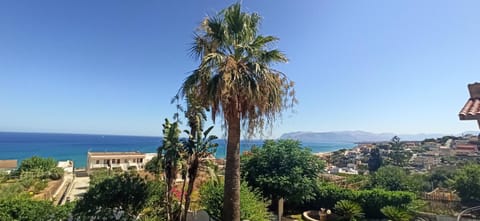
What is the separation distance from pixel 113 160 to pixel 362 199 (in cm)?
4418

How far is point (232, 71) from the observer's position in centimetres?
646

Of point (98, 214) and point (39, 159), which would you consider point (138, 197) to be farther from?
point (39, 159)

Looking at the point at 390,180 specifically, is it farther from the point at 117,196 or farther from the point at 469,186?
the point at 117,196

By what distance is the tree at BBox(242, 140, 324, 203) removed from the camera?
1317 cm

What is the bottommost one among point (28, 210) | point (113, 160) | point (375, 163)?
point (375, 163)

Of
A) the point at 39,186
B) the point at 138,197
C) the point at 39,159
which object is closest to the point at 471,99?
the point at 138,197

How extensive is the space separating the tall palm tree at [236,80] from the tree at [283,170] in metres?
6.00

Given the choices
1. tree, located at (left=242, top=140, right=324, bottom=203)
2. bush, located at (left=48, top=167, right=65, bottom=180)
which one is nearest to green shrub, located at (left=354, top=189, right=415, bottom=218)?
tree, located at (left=242, top=140, right=324, bottom=203)

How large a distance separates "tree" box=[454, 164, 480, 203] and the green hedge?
4.82 meters

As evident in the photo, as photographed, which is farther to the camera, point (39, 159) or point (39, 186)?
point (39, 159)

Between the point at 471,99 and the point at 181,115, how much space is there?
829 centimetres

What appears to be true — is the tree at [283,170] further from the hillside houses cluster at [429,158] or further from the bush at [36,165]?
the bush at [36,165]

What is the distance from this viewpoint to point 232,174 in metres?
7.08

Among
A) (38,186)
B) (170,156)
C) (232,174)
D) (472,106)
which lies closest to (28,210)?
(170,156)
